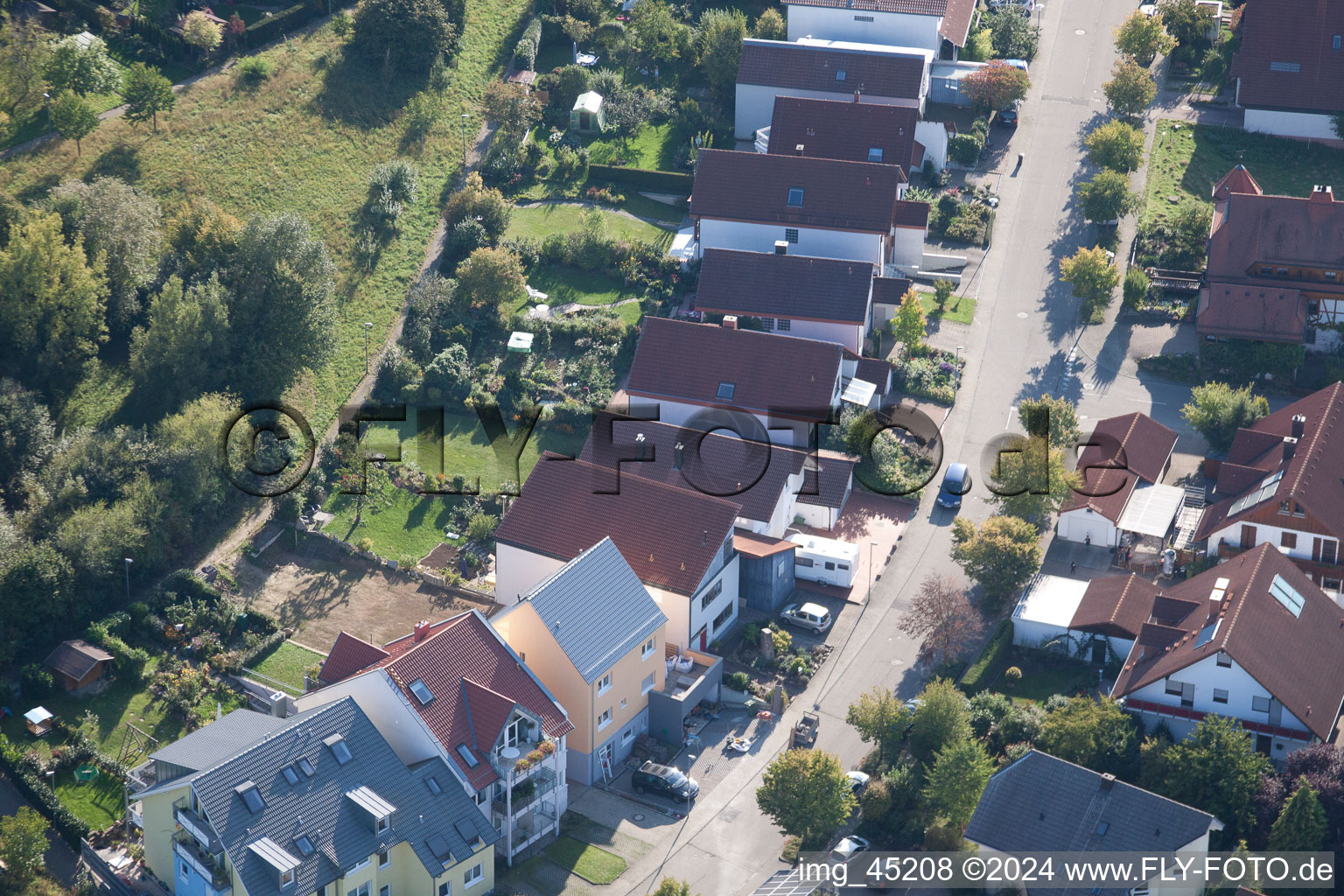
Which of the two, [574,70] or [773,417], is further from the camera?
[574,70]

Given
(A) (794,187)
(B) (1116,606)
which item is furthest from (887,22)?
(B) (1116,606)

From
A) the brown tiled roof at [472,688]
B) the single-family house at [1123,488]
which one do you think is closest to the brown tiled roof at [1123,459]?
the single-family house at [1123,488]

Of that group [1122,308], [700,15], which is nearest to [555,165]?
[700,15]

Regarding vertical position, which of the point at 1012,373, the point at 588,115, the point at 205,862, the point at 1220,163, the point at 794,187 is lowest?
the point at 205,862

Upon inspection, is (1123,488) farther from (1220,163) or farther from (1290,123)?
(1290,123)

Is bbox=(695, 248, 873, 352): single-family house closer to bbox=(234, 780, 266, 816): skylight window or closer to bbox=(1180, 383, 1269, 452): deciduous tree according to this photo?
bbox=(1180, 383, 1269, 452): deciduous tree

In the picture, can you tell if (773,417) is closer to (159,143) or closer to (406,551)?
(406,551)

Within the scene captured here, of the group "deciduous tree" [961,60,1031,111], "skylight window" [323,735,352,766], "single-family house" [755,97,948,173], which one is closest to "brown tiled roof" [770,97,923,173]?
"single-family house" [755,97,948,173]
